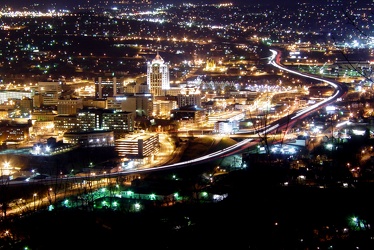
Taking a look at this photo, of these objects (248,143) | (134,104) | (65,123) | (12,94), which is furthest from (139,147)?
(12,94)

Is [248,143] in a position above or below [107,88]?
below

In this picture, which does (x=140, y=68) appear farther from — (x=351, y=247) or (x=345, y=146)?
(x=351, y=247)

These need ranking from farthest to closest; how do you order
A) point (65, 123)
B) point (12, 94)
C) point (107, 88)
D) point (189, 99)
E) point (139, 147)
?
point (107, 88), point (12, 94), point (189, 99), point (65, 123), point (139, 147)

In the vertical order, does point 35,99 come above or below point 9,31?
below

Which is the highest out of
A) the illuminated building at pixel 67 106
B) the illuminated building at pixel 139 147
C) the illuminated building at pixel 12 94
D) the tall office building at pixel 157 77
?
the tall office building at pixel 157 77

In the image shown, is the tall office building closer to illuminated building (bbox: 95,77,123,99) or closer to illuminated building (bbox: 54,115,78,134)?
illuminated building (bbox: 95,77,123,99)

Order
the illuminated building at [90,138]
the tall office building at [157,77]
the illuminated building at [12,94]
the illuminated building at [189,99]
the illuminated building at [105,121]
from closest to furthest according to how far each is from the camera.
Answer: the illuminated building at [90,138] < the illuminated building at [105,121] < the illuminated building at [189,99] < the illuminated building at [12,94] < the tall office building at [157,77]

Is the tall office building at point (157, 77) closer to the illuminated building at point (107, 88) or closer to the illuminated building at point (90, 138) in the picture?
the illuminated building at point (107, 88)

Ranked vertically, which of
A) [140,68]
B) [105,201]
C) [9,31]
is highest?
[9,31]

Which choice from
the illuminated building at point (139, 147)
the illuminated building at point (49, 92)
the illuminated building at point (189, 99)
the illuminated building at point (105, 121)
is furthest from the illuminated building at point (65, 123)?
the illuminated building at point (189, 99)

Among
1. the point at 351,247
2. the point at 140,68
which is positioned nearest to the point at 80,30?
the point at 140,68

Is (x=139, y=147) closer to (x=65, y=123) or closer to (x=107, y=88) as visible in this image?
(x=65, y=123)
